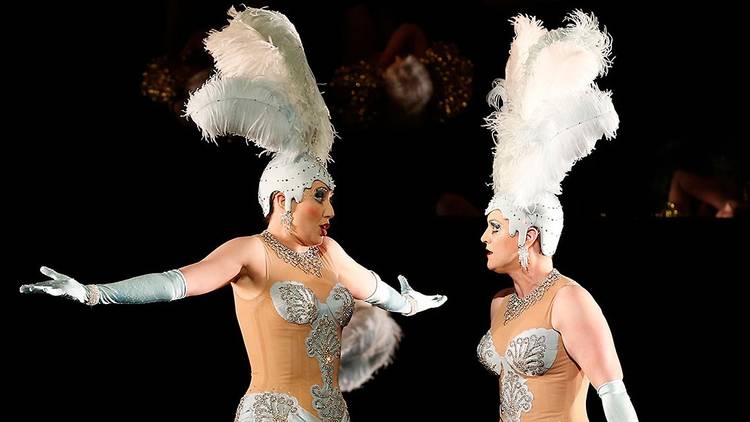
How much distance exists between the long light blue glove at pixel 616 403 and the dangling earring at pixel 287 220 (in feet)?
2.96

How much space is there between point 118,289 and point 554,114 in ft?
3.92

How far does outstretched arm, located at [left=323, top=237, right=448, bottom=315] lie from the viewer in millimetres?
3783

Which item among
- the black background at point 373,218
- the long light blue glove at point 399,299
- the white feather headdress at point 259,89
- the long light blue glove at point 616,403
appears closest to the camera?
the long light blue glove at point 616,403

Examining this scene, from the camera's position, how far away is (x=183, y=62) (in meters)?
4.64

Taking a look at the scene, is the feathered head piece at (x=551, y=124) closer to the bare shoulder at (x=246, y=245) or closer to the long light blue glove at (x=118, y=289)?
the bare shoulder at (x=246, y=245)

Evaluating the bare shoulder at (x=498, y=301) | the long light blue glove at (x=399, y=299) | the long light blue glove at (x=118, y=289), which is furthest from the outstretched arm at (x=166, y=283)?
the bare shoulder at (x=498, y=301)

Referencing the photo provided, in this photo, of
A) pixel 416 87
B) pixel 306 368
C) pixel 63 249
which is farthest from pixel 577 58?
pixel 63 249

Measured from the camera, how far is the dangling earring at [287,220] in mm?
3602

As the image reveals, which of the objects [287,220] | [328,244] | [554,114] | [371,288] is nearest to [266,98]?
[287,220]

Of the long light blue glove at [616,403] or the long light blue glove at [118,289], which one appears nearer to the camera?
the long light blue glove at [118,289]

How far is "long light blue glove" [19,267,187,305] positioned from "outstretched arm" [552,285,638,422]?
95cm

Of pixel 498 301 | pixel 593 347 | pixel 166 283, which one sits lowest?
pixel 593 347

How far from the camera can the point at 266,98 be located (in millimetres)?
3574

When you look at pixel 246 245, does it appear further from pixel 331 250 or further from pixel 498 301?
pixel 498 301
